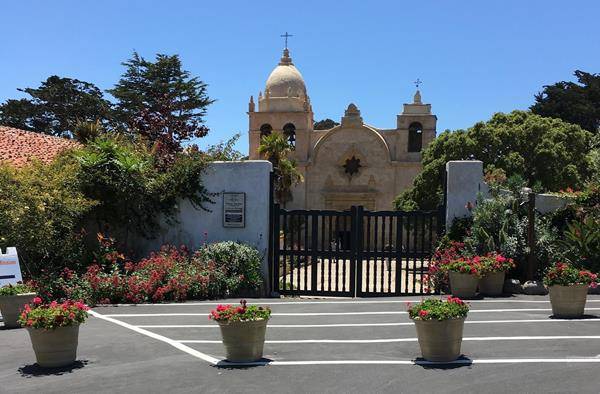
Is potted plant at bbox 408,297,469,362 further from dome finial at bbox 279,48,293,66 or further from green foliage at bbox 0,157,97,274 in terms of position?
dome finial at bbox 279,48,293,66

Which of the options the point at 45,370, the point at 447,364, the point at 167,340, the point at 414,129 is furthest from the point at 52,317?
the point at 414,129

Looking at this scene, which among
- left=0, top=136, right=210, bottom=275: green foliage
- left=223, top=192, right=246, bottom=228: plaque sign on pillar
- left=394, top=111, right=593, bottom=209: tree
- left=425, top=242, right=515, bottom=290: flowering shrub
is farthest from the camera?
left=394, top=111, right=593, bottom=209: tree

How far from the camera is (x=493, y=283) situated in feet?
40.5

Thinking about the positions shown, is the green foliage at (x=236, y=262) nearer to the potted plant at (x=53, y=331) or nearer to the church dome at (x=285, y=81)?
the potted plant at (x=53, y=331)

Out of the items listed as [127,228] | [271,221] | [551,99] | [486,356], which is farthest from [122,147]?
[551,99]

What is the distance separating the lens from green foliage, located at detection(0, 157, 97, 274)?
12.3 metres

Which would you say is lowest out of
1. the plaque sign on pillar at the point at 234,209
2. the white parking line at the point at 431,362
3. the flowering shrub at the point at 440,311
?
the white parking line at the point at 431,362

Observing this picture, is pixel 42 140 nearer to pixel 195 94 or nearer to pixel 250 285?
pixel 250 285

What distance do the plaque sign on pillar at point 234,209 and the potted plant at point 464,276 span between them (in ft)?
16.4

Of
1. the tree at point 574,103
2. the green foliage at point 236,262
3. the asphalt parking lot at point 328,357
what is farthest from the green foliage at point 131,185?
the tree at point 574,103

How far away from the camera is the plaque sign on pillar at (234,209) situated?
14.4m

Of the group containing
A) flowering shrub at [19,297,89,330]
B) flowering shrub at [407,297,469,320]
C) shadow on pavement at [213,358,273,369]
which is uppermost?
flowering shrub at [407,297,469,320]

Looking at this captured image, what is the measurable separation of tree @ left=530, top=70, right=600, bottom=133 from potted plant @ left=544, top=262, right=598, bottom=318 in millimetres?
42655

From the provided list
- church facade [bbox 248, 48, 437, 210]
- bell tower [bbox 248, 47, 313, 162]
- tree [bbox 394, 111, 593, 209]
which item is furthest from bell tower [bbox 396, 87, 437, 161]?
tree [bbox 394, 111, 593, 209]
